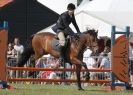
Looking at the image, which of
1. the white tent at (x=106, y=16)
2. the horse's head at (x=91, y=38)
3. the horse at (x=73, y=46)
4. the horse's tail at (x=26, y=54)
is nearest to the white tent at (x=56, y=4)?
the white tent at (x=106, y=16)

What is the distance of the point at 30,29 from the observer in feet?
111

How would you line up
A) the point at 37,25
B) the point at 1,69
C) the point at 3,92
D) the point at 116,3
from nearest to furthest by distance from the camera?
the point at 3,92 < the point at 1,69 < the point at 116,3 < the point at 37,25

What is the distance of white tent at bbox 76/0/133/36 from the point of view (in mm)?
28625

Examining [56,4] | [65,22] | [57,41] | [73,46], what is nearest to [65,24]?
[65,22]

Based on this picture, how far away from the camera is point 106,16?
29469 mm

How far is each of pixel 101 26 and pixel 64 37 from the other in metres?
8.82

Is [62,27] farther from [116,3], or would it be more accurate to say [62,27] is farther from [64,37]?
[116,3]

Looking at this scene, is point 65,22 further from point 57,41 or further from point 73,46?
point 57,41

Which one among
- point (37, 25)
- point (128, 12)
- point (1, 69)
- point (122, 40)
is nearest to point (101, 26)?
point (128, 12)

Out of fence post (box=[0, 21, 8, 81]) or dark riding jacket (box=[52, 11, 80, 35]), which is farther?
dark riding jacket (box=[52, 11, 80, 35])

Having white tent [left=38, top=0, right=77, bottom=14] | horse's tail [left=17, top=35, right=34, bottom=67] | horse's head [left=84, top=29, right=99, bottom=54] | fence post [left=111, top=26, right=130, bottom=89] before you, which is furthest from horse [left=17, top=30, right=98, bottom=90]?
white tent [left=38, top=0, right=77, bottom=14]

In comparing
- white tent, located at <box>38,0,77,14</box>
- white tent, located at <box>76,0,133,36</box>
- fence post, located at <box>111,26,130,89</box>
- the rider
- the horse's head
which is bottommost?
fence post, located at <box>111,26,130,89</box>

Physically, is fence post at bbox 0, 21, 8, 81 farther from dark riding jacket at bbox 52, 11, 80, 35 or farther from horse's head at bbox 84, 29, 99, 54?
horse's head at bbox 84, 29, 99, 54

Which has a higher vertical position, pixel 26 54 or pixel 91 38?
pixel 91 38
